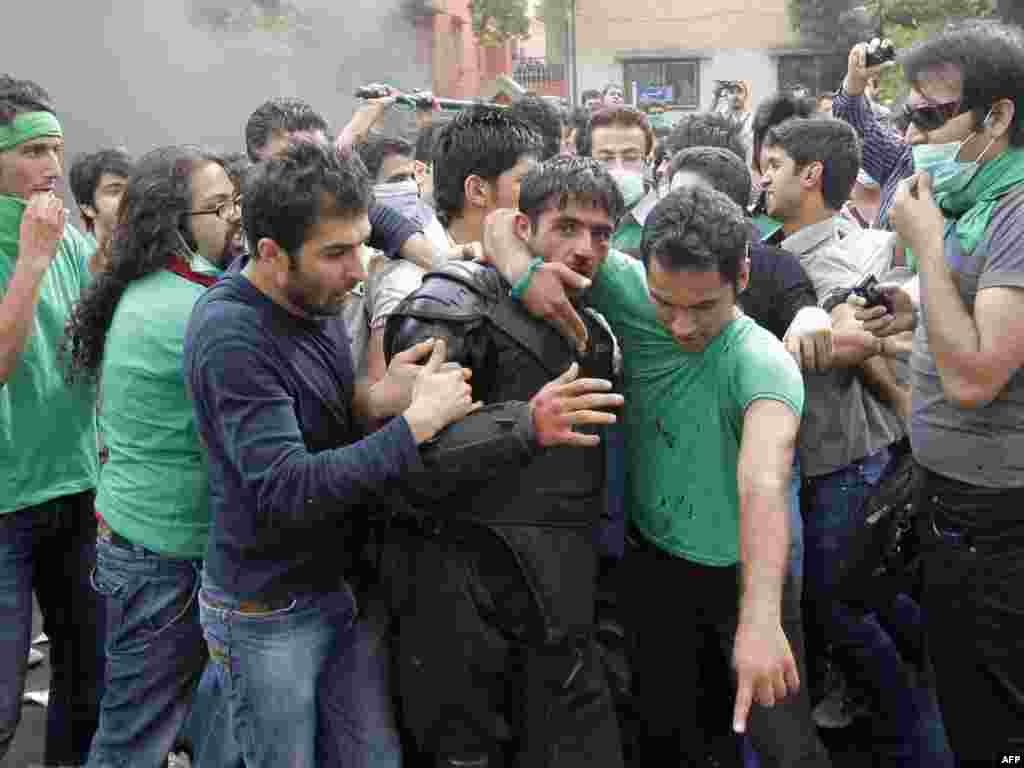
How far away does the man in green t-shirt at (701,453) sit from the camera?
2.13 meters

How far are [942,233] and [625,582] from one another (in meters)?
1.17

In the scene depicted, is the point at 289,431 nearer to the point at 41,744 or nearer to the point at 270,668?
the point at 270,668

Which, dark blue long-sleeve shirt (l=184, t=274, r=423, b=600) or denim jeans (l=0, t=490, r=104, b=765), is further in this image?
denim jeans (l=0, t=490, r=104, b=765)

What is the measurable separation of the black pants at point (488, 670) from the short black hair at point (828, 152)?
1991 millimetres

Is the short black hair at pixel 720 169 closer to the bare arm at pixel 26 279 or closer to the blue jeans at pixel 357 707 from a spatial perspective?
the blue jeans at pixel 357 707

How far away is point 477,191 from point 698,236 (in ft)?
3.13

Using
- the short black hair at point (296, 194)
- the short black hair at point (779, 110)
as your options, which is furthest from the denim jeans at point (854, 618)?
the short black hair at point (779, 110)

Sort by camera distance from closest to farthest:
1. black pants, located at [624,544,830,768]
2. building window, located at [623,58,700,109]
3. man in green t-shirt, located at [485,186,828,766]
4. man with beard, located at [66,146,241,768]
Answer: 1. man in green t-shirt, located at [485,186,828,766]
2. black pants, located at [624,544,830,768]
3. man with beard, located at [66,146,241,768]
4. building window, located at [623,58,700,109]

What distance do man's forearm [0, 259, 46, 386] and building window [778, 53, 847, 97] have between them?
2421 cm

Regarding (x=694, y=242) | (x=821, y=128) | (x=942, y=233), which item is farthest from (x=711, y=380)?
(x=821, y=128)

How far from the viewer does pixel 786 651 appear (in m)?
2.02

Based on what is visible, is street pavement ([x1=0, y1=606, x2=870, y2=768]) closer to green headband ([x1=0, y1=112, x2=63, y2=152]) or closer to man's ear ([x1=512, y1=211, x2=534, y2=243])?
green headband ([x1=0, y1=112, x2=63, y2=152])

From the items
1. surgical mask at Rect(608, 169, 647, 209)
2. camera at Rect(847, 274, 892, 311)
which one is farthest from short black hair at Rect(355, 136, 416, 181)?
camera at Rect(847, 274, 892, 311)

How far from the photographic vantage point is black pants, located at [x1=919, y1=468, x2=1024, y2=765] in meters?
2.33
